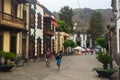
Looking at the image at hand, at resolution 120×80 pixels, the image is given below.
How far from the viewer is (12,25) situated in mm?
25688

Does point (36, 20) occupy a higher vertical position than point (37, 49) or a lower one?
higher

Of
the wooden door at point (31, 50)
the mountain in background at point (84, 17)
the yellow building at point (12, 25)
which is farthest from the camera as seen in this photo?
the mountain in background at point (84, 17)

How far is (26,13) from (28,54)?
3981mm

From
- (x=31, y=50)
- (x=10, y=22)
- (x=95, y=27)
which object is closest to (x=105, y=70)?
(x=10, y=22)

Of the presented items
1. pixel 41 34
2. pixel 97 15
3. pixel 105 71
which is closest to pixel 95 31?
pixel 97 15

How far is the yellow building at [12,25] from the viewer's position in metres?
24.5

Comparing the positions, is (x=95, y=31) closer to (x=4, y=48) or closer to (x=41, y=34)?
(x=41, y=34)

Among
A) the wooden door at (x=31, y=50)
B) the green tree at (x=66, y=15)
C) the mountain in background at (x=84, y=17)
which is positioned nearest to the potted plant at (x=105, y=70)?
the wooden door at (x=31, y=50)

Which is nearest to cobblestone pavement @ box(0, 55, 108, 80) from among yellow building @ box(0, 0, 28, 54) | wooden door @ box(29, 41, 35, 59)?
yellow building @ box(0, 0, 28, 54)

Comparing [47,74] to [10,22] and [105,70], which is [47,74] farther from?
[10,22]

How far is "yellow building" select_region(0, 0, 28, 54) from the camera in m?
24.5

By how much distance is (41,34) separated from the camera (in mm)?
39062

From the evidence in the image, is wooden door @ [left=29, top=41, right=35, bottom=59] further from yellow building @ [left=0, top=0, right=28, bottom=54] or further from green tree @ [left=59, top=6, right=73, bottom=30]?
green tree @ [left=59, top=6, right=73, bottom=30]

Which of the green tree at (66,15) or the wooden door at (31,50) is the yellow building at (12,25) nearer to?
the wooden door at (31,50)
